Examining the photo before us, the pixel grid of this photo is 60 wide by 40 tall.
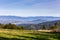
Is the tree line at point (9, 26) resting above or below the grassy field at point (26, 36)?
above

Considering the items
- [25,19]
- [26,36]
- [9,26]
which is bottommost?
[26,36]

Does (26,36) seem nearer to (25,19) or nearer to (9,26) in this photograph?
(9,26)

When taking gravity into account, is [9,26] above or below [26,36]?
above

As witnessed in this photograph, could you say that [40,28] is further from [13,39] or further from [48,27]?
[13,39]

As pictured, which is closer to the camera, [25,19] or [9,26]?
[9,26]

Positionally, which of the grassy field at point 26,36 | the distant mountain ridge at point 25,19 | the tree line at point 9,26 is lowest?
the grassy field at point 26,36

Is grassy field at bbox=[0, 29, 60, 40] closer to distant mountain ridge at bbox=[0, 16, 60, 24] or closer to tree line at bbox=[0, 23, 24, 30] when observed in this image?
tree line at bbox=[0, 23, 24, 30]

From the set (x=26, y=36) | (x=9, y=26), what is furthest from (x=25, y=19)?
(x=26, y=36)

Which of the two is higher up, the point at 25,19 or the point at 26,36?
the point at 25,19

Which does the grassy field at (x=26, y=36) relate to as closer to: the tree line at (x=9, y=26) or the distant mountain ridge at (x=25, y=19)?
the tree line at (x=9, y=26)

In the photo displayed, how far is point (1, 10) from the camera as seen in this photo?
11.9 m

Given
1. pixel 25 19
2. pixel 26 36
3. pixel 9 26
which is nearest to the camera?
pixel 26 36

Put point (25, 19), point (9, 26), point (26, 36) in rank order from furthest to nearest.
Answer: point (25, 19) < point (9, 26) < point (26, 36)

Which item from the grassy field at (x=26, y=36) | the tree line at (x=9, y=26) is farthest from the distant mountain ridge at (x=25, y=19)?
the grassy field at (x=26, y=36)
